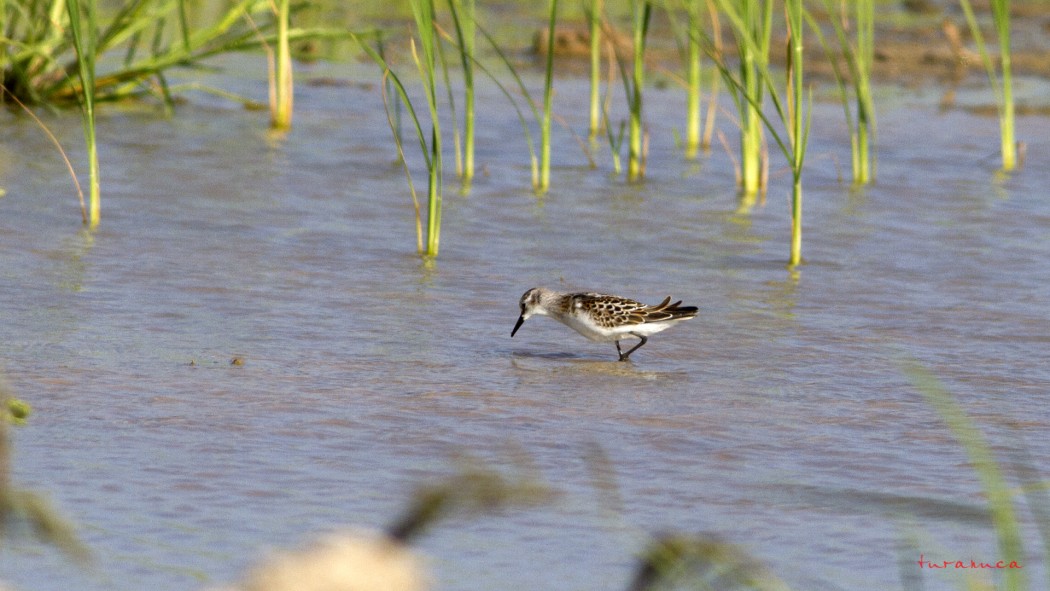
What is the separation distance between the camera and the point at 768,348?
23.7 feet

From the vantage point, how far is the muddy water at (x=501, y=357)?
4566 mm

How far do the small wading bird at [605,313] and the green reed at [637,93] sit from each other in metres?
3.60

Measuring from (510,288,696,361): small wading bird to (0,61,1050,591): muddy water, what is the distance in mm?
194

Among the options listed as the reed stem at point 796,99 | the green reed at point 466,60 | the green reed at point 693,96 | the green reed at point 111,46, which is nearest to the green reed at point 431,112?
the green reed at point 466,60

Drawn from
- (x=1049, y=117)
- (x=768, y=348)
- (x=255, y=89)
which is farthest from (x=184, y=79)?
(x=768, y=348)

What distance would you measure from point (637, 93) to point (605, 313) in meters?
4.08

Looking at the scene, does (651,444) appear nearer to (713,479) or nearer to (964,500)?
(713,479)

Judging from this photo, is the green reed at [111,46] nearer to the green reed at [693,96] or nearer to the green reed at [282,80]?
the green reed at [282,80]

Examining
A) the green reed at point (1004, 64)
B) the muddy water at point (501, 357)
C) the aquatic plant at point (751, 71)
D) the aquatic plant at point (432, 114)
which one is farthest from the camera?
the green reed at point (1004, 64)

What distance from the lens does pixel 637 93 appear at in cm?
1073

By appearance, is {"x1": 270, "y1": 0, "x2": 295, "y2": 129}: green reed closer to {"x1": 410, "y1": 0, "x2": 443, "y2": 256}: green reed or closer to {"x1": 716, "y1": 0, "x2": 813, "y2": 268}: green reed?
{"x1": 410, "y1": 0, "x2": 443, "y2": 256}: green reed

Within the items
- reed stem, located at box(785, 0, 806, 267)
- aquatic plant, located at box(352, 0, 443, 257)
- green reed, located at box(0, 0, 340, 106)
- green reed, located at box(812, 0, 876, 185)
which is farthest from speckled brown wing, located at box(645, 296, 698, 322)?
green reed, located at box(0, 0, 340, 106)

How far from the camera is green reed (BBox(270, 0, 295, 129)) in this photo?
11.5m

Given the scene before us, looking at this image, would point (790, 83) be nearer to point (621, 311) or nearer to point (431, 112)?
point (431, 112)
